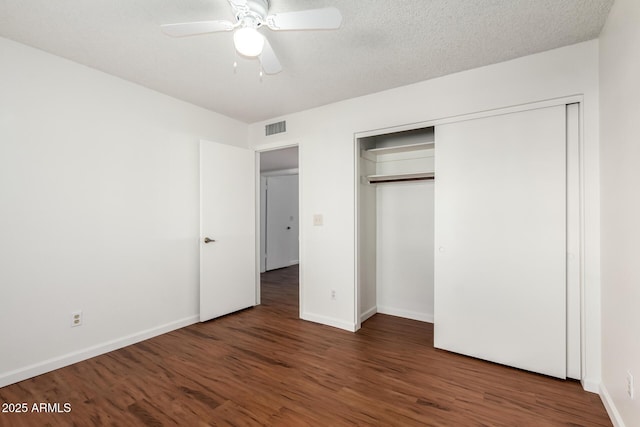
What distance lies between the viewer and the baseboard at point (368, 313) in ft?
11.4

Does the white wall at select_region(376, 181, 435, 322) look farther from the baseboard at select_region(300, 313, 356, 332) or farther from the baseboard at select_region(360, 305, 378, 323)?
the baseboard at select_region(300, 313, 356, 332)

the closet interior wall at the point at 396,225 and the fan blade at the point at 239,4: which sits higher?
the fan blade at the point at 239,4

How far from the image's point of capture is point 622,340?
5.46 ft

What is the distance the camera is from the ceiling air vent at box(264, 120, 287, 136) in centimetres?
381

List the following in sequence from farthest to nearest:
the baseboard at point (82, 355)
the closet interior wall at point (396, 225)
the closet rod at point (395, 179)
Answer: the closet interior wall at point (396, 225), the closet rod at point (395, 179), the baseboard at point (82, 355)

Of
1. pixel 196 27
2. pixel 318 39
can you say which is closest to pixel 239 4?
pixel 196 27

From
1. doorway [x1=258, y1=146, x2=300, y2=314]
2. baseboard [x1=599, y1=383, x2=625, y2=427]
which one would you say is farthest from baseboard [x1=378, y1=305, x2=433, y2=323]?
doorway [x1=258, y1=146, x2=300, y2=314]

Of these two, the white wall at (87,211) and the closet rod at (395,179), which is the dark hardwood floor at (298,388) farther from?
the closet rod at (395,179)

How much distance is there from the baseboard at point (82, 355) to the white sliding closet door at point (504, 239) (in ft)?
9.25

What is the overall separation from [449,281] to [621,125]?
5.31ft

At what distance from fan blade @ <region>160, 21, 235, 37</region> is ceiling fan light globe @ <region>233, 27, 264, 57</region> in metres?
0.10

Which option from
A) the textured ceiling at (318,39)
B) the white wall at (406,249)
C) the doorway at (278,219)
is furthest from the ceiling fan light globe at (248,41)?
the doorway at (278,219)

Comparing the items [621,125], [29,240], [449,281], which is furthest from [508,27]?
[29,240]

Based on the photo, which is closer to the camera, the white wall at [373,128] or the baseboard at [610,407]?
the baseboard at [610,407]
